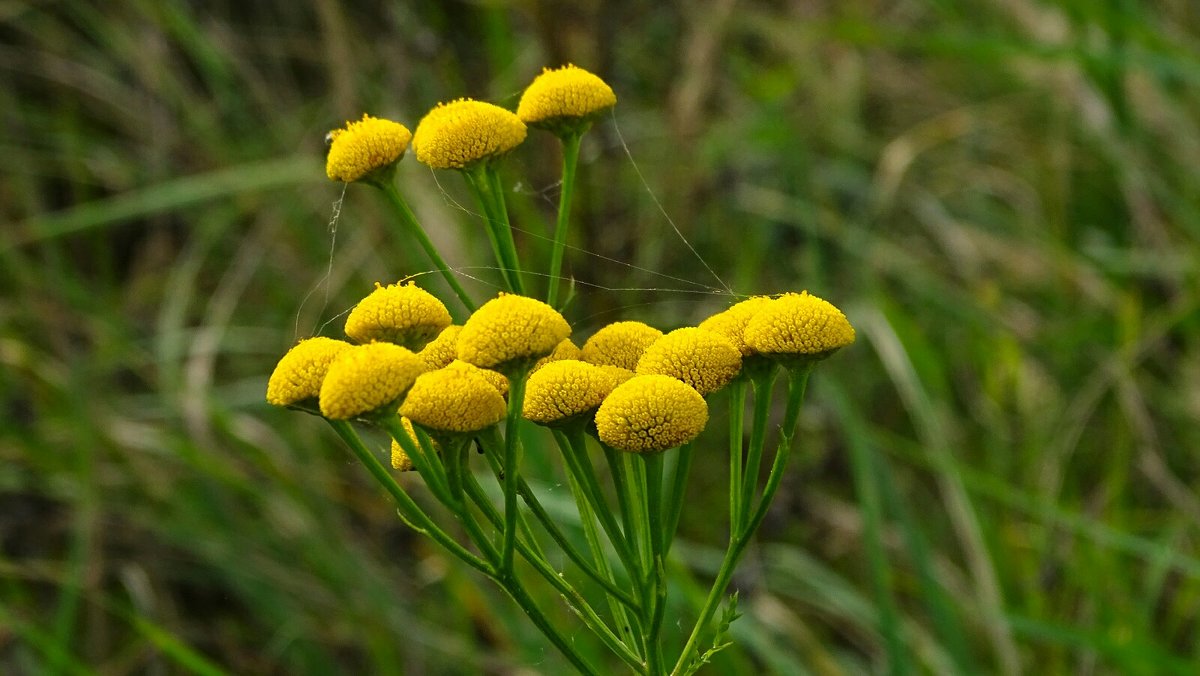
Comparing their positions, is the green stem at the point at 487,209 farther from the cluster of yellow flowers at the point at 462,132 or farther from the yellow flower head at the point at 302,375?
the yellow flower head at the point at 302,375

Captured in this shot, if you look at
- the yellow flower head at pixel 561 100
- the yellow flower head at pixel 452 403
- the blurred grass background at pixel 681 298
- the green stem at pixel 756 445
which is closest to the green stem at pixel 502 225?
the yellow flower head at pixel 561 100

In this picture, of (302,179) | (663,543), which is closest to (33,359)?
(302,179)

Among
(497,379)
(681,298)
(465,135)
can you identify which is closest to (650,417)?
(497,379)

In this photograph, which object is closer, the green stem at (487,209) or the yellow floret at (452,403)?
the yellow floret at (452,403)

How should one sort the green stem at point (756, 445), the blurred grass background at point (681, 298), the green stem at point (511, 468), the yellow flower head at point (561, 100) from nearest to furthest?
the green stem at point (511, 468)
the green stem at point (756, 445)
the yellow flower head at point (561, 100)
the blurred grass background at point (681, 298)

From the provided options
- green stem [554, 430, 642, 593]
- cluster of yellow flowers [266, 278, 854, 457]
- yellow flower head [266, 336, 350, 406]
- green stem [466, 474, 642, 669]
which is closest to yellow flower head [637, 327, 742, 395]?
cluster of yellow flowers [266, 278, 854, 457]

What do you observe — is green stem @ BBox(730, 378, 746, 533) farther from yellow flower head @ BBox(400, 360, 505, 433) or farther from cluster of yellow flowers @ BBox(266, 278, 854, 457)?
yellow flower head @ BBox(400, 360, 505, 433)

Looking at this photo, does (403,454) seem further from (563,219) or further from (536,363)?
(563,219)

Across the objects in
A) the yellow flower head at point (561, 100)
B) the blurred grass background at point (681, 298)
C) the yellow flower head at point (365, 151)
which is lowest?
the blurred grass background at point (681, 298)
